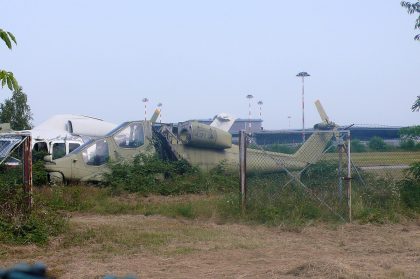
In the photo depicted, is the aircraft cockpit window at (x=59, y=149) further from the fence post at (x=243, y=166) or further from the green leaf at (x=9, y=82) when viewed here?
the green leaf at (x=9, y=82)

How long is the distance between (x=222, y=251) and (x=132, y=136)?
9047mm

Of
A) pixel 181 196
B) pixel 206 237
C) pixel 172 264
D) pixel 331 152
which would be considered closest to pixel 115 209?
pixel 181 196

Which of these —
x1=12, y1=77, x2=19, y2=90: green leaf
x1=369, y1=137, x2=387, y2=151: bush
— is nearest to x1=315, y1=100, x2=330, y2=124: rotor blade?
x1=369, y1=137, x2=387, y2=151: bush

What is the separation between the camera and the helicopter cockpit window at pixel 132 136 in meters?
17.0

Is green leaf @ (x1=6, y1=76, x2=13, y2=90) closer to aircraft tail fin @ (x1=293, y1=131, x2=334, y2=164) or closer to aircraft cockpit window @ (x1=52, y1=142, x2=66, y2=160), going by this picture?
aircraft tail fin @ (x1=293, y1=131, x2=334, y2=164)

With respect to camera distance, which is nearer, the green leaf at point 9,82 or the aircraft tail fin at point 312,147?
the green leaf at point 9,82

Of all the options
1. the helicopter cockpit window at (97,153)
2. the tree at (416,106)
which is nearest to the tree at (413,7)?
the tree at (416,106)

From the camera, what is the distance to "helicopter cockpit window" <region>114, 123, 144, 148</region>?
55.7 feet

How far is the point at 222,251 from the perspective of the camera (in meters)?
8.51

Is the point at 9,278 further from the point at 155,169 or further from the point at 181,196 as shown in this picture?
the point at 155,169

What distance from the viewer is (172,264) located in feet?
25.0

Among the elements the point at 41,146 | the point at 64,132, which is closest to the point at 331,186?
the point at 41,146

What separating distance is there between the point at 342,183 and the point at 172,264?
16.9ft

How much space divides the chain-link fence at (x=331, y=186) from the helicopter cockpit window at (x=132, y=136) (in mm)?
5407
